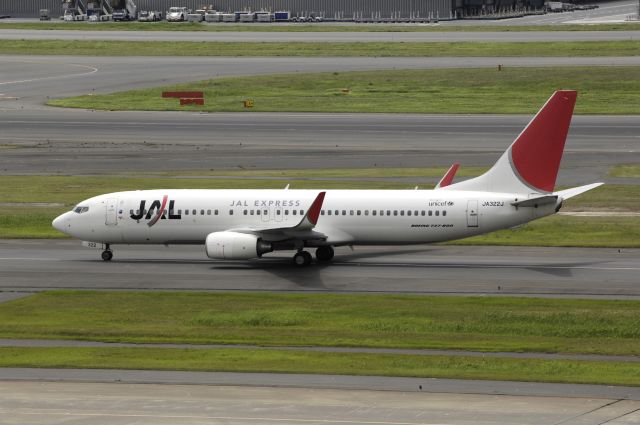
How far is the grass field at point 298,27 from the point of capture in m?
174

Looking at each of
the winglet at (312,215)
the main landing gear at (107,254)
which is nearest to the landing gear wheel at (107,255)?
the main landing gear at (107,254)

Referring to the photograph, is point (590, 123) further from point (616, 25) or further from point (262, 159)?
point (616, 25)

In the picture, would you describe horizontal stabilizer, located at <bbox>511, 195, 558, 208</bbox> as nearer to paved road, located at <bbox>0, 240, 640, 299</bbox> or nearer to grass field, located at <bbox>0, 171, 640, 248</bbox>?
paved road, located at <bbox>0, 240, 640, 299</bbox>

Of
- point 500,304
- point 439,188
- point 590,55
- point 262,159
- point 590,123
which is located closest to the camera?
point 500,304

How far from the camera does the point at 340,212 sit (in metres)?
53.8

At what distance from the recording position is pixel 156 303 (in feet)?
152

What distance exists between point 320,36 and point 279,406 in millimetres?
140060

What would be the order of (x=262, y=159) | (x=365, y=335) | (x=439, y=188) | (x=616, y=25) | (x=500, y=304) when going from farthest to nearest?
(x=616, y=25) < (x=262, y=159) < (x=439, y=188) < (x=500, y=304) < (x=365, y=335)

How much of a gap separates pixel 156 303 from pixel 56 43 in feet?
411

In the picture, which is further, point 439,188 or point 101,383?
point 439,188

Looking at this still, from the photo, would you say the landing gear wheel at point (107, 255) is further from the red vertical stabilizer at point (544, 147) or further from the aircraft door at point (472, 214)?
the red vertical stabilizer at point (544, 147)

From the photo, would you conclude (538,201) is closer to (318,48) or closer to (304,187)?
(304,187)

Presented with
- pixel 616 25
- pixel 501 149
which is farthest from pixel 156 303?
pixel 616 25

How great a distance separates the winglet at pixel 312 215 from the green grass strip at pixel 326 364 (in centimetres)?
1356
